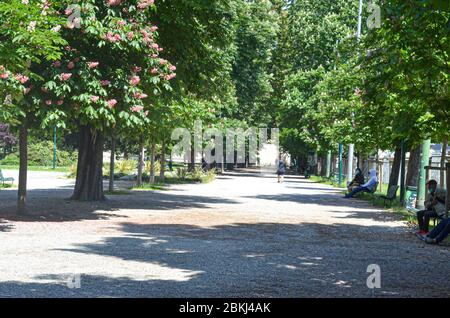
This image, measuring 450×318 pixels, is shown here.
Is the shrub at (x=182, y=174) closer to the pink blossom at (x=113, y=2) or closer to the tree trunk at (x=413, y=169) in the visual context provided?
the tree trunk at (x=413, y=169)

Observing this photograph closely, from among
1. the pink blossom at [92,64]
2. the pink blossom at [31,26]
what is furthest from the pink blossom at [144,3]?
the pink blossom at [31,26]

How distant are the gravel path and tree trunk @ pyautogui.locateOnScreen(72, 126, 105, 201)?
197 centimetres

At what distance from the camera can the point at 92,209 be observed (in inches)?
869

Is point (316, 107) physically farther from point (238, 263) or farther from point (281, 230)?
point (238, 263)

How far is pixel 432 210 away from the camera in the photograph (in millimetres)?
17281

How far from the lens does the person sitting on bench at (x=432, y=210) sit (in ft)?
56.6

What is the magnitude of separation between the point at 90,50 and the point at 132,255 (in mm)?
8644

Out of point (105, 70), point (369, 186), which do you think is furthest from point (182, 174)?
point (105, 70)

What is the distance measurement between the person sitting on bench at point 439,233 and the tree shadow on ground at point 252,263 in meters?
0.25

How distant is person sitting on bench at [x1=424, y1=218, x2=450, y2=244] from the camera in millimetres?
15319

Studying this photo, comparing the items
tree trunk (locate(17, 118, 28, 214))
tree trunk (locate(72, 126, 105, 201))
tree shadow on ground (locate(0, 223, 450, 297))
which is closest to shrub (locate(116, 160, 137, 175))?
tree trunk (locate(72, 126, 105, 201))

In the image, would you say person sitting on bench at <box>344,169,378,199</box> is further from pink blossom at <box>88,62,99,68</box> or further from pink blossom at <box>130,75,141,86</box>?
pink blossom at <box>88,62,99,68</box>
